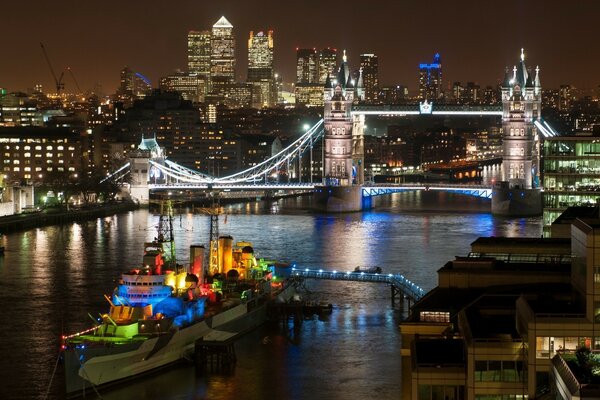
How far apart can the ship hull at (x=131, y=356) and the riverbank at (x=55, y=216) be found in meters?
35.8

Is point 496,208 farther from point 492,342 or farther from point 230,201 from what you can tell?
point 492,342

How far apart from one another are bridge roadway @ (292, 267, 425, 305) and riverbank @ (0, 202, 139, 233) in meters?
28.1

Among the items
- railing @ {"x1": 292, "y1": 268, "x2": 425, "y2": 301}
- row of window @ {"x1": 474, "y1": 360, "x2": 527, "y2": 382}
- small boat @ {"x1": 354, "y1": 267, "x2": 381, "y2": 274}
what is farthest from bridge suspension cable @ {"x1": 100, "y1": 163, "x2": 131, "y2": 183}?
row of window @ {"x1": 474, "y1": 360, "x2": 527, "y2": 382}

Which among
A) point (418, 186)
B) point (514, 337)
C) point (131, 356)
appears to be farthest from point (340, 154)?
point (514, 337)

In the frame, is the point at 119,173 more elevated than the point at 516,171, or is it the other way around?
the point at 119,173

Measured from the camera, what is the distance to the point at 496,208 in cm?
7519

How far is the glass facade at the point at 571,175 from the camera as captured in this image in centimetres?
4028

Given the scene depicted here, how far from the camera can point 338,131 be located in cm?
8200

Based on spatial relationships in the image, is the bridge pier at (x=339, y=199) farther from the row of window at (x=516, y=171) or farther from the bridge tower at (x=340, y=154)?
the row of window at (x=516, y=171)

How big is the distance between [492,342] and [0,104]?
123030mm

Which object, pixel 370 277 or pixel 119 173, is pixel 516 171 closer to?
pixel 119 173

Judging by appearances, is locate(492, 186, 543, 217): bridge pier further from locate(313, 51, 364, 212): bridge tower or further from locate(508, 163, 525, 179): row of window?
locate(313, 51, 364, 212): bridge tower

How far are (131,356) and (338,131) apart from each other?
54.4 m

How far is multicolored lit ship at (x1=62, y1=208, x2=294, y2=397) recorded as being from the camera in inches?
1091
